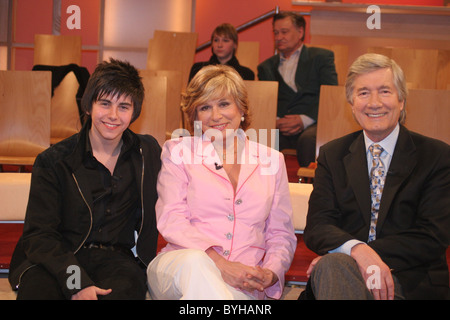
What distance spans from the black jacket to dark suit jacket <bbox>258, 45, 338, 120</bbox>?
1.79m

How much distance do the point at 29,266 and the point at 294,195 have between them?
110 cm

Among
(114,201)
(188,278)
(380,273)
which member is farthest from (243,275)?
(114,201)

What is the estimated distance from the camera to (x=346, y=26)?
218 inches

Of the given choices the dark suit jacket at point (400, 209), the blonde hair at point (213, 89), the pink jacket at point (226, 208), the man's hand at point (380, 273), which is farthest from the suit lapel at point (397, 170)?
the blonde hair at point (213, 89)

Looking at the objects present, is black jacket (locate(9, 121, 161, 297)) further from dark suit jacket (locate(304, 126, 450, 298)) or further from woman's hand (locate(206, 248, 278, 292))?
dark suit jacket (locate(304, 126, 450, 298))

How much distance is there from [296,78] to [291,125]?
0.41 meters

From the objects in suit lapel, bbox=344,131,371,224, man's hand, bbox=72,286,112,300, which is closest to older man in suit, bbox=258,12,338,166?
suit lapel, bbox=344,131,371,224

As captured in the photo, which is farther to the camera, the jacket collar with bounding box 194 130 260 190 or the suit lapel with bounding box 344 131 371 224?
the jacket collar with bounding box 194 130 260 190

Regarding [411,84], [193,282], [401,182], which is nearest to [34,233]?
[193,282]

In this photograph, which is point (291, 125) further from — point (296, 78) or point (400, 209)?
point (400, 209)

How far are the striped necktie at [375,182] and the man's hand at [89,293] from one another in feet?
2.78

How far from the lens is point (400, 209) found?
173cm

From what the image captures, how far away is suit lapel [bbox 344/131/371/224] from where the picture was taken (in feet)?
5.78

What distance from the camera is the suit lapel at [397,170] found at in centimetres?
172
